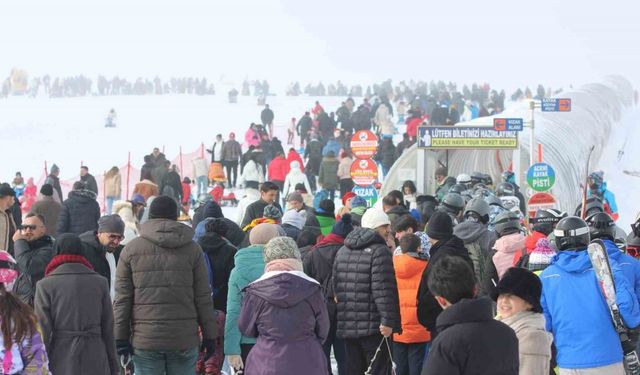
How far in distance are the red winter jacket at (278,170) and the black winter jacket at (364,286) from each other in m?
18.6

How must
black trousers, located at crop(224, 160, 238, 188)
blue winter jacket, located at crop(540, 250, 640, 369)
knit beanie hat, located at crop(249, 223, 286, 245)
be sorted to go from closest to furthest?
blue winter jacket, located at crop(540, 250, 640, 369), knit beanie hat, located at crop(249, 223, 286, 245), black trousers, located at crop(224, 160, 238, 188)

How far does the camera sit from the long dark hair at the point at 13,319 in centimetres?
568

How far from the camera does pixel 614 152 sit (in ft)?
144

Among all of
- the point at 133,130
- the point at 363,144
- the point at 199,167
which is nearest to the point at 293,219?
the point at 363,144

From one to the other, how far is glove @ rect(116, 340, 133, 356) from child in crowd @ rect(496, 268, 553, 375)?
286 centimetres

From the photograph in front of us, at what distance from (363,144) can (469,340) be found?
55.5 ft

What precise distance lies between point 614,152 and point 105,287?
38294 millimetres

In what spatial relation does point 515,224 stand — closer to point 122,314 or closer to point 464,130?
point 122,314

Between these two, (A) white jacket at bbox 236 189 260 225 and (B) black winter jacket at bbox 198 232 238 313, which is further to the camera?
(A) white jacket at bbox 236 189 260 225

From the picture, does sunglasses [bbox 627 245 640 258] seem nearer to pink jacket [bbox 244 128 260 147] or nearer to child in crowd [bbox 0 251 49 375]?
child in crowd [bbox 0 251 49 375]

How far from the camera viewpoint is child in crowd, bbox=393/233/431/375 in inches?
354

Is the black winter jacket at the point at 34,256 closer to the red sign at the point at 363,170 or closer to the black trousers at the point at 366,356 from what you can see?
the black trousers at the point at 366,356

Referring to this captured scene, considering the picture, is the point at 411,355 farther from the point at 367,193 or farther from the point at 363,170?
the point at 363,170

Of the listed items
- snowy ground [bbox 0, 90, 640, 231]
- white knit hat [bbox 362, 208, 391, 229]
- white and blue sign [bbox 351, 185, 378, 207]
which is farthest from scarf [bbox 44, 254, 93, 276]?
snowy ground [bbox 0, 90, 640, 231]
